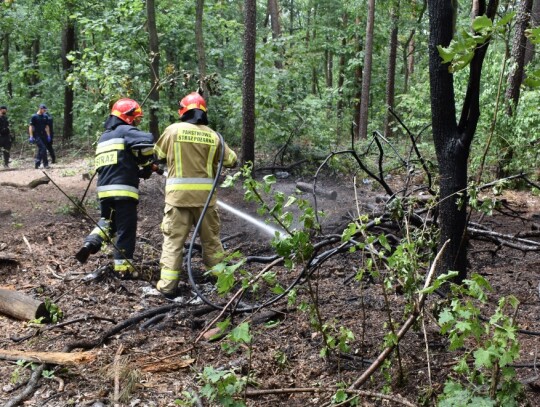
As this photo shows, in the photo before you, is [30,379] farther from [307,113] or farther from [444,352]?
[307,113]

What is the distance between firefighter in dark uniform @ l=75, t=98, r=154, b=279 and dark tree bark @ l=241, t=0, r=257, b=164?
460 centimetres

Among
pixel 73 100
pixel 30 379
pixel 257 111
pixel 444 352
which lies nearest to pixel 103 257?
pixel 30 379

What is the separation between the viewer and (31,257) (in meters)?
6.53

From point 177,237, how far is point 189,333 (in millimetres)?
1522

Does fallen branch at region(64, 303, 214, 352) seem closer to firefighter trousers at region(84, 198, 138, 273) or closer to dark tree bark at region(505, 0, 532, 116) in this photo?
firefighter trousers at region(84, 198, 138, 273)

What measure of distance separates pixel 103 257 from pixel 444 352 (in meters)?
4.46

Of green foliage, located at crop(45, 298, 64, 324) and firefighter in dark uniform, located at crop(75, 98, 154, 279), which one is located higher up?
firefighter in dark uniform, located at crop(75, 98, 154, 279)

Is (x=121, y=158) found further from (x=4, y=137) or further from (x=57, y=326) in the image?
(x=4, y=137)

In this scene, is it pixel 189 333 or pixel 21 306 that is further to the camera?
pixel 21 306

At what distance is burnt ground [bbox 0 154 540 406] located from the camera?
3.40 metres

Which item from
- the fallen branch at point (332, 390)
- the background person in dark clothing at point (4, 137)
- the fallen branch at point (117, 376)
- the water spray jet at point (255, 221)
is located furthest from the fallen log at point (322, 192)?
the background person in dark clothing at point (4, 137)

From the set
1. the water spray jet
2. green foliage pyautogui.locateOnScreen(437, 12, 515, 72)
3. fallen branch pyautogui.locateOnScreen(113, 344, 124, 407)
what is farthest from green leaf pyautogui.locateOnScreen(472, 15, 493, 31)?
the water spray jet

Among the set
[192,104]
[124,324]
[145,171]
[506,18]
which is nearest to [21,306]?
[124,324]

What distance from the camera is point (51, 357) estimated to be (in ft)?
12.4
